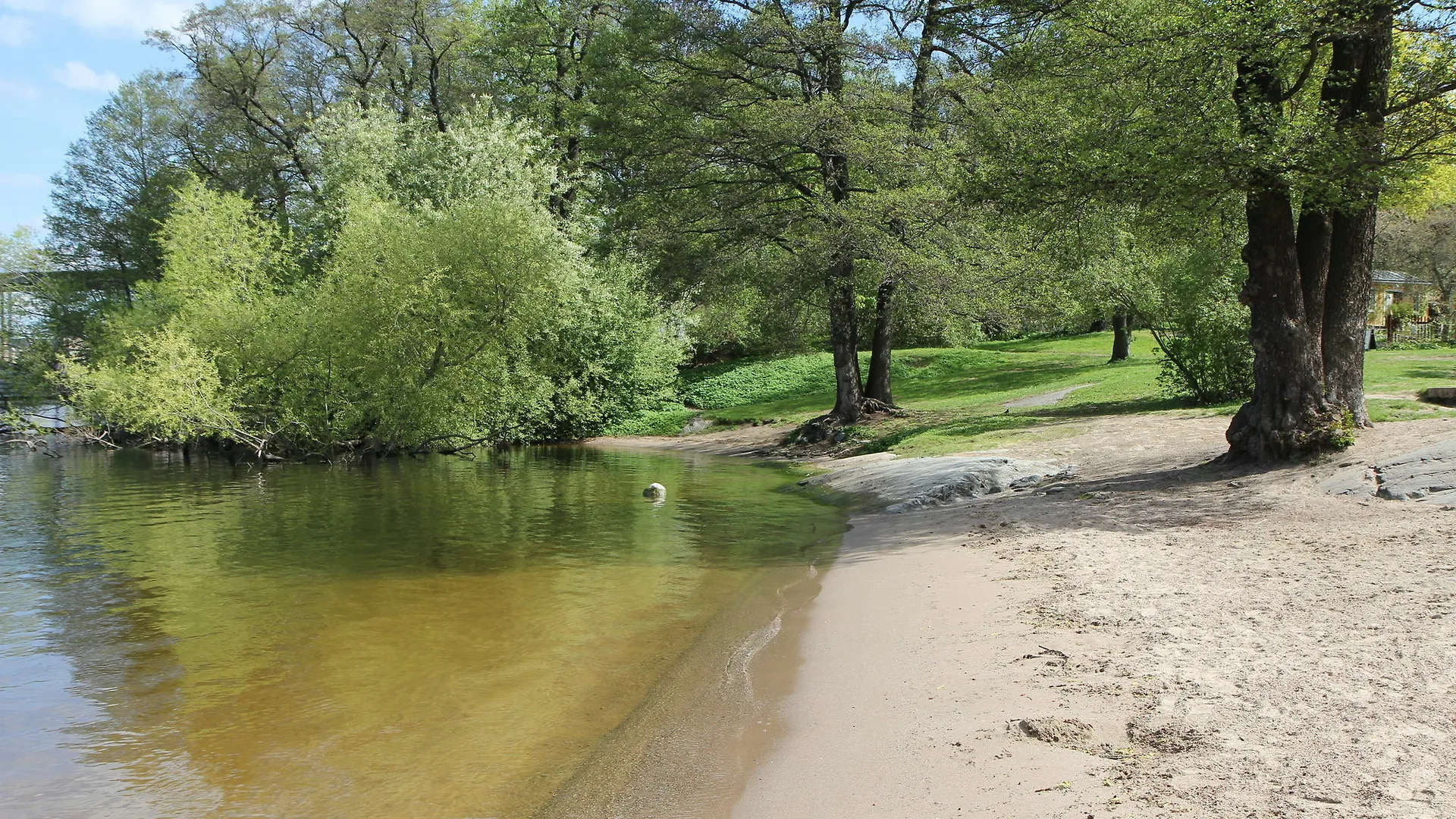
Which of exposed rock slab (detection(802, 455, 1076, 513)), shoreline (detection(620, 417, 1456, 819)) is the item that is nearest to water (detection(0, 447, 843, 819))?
shoreline (detection(620, 417, 1456, 819))

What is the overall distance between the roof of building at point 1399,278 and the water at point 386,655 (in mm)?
52026

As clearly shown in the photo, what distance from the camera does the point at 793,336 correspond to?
87.1 feet

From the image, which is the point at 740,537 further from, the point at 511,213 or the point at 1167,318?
the point at 511,213

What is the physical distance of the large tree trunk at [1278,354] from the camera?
473 inches

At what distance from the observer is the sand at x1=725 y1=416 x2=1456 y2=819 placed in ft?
13.9

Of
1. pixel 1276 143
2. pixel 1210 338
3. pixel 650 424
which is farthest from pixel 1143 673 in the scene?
pixel 650 424

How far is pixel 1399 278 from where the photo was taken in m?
54.9

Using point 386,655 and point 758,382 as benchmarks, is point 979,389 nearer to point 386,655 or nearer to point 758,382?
point 758,382

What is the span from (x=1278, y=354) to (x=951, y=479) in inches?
193

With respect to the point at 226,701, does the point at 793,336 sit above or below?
above

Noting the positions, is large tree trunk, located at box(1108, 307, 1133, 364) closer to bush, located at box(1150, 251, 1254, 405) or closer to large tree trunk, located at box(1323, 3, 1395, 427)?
bush, located at box(1150, 251, 1254, 405)

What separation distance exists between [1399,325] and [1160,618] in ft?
145

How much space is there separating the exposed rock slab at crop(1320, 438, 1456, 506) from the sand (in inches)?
10.3

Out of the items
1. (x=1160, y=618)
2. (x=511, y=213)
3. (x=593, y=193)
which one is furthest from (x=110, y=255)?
(x=1160, y=618)
